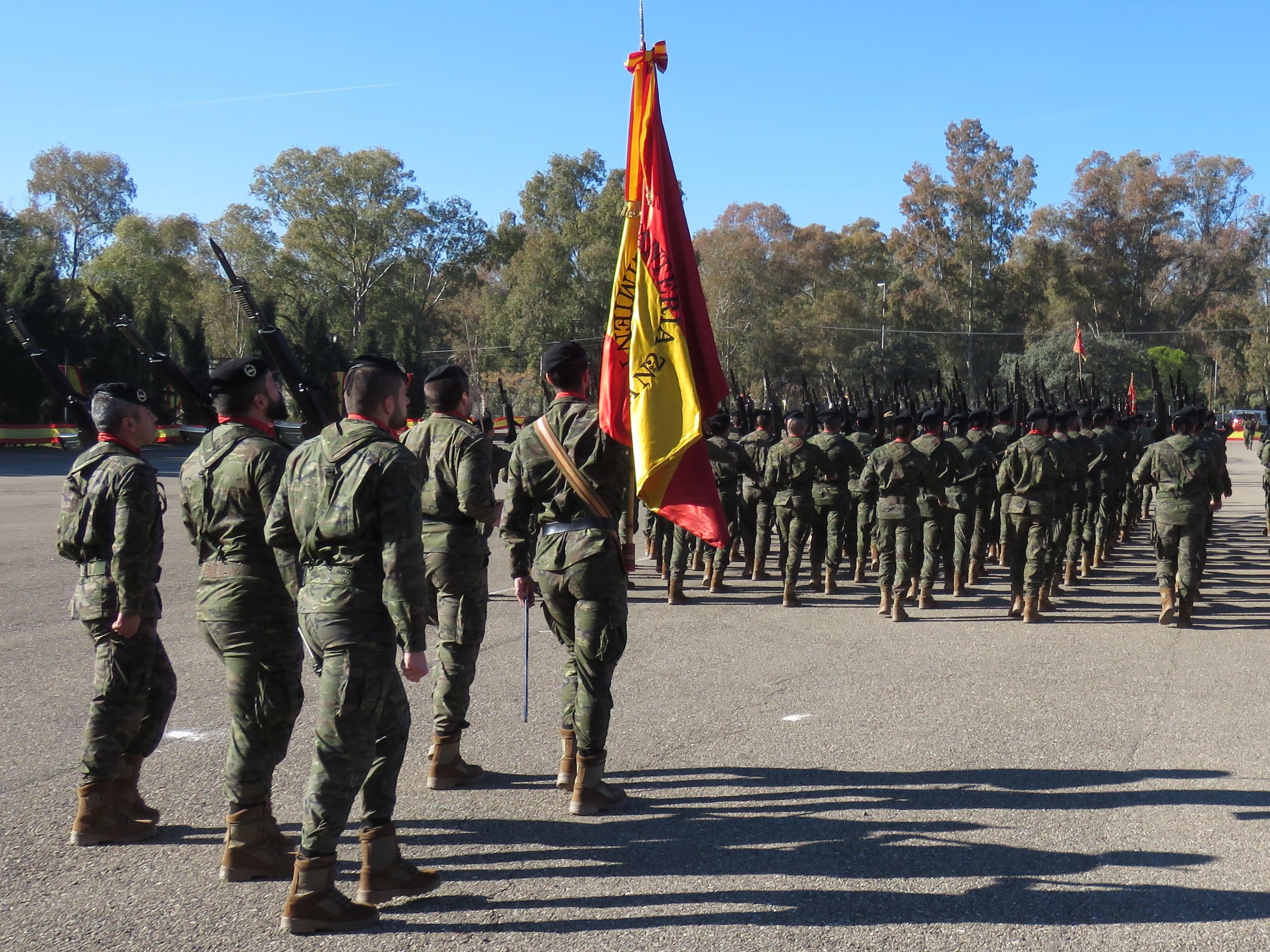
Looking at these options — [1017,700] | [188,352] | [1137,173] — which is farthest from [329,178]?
[1017,700]

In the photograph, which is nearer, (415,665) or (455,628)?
(415,665)

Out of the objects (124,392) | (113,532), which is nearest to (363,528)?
(113,532)

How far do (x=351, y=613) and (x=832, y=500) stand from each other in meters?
8.36

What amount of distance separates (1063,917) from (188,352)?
4682 centimetres

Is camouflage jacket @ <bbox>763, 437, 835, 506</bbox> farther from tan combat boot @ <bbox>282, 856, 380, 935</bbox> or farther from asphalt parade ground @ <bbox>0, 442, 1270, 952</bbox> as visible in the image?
tan combat boot @ <bbox>282, 856, 380, 935</bbox>

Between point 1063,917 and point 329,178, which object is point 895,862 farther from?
point 329,178

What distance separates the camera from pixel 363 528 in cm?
381

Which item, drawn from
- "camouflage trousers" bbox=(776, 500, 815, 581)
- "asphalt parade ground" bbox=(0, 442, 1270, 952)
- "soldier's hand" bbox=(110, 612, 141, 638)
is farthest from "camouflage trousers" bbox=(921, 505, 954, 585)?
"soldier's hand" bbox=(110, 612, 141, 638)

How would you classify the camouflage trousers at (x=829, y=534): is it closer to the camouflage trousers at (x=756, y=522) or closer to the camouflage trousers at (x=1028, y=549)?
the camouflage trousers at (x=756, y=522)

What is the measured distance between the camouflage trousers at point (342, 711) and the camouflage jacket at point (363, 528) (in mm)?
54

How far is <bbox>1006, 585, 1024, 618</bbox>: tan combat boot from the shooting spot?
10125mm

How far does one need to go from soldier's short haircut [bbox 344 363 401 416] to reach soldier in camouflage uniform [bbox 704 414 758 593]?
7.53 meters

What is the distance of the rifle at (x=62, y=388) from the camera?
6.26m

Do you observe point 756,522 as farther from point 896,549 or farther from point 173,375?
point 173,375
